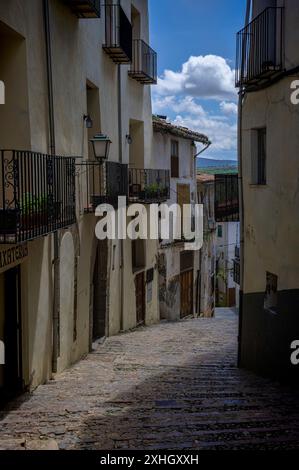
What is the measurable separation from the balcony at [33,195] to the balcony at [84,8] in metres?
3.05

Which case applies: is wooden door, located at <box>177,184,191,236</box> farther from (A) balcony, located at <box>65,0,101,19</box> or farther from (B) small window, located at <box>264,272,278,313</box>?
(A) balcony, located at <box>65,0,101,19</box>

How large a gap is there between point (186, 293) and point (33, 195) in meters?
19.8

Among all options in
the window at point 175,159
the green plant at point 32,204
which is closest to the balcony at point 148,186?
the window at point 175,159

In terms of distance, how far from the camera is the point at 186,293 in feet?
92.1

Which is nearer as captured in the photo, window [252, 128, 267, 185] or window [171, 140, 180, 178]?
window [252, 128, 267, 185]

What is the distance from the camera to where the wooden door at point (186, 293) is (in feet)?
89.9

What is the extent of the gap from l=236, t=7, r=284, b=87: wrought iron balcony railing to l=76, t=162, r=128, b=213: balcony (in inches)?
146

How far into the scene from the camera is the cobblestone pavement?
7.05 m

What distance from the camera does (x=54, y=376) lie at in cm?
1121

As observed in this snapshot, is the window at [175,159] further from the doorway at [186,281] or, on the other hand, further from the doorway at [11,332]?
the doorway at [11,332]

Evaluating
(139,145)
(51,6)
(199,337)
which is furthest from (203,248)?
(51,6)

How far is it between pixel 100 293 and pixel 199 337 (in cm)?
353

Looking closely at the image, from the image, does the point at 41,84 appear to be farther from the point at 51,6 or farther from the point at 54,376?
the point at 54,376

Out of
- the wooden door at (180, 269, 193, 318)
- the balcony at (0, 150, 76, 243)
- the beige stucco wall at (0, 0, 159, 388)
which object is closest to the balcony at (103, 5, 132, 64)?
the beige stucco wall at (0, 0, 159, 388)
